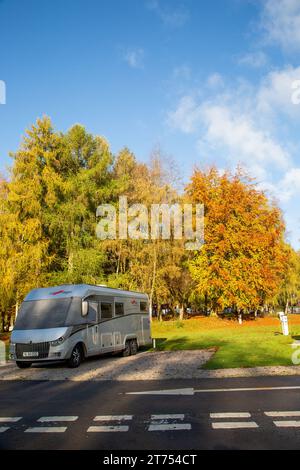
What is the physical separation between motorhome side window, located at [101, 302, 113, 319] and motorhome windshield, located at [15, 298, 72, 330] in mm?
Answer: 1836

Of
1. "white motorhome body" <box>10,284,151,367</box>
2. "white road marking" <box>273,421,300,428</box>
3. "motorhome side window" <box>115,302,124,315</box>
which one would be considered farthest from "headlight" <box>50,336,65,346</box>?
"white road marking" <box>273,421,300,428</box>

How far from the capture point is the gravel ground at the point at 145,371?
11758 millimetres

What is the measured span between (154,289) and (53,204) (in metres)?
11.4

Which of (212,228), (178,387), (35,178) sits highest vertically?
(35,178)

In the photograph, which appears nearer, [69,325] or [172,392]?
[172,392]

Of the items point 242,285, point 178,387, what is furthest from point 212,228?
point 178,387

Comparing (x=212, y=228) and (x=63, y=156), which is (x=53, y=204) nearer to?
(x=63, y=156)

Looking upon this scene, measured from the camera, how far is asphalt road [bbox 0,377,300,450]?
5.58m

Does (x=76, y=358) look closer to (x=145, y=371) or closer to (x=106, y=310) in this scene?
(x=106, y=310)

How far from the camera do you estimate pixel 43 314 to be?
15227 mm

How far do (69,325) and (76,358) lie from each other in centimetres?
121

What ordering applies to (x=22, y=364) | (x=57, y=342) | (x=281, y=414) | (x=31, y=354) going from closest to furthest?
(x=281, y=414) → (x=57, y=342) → (x=31, y=354) → (x=22, y=364)

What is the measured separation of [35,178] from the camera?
A: 3512 centimetres

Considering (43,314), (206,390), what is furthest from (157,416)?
(43,314)
